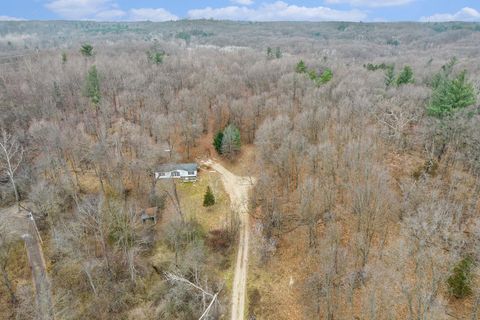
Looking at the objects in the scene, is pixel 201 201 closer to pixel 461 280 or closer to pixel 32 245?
pixel 32 245

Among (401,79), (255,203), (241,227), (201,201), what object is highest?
(401,79)

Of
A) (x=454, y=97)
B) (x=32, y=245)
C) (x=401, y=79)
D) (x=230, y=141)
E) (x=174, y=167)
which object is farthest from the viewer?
(x=401, y=79)

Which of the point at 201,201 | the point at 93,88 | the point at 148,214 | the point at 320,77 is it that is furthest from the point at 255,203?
the point at 93,88

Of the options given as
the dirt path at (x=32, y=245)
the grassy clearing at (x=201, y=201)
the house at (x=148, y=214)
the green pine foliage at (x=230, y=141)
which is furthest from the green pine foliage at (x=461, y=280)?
the green pine foliage at (x=230, y=141)

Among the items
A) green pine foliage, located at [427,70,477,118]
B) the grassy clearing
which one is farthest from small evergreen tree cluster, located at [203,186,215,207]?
green pine foliage, located at [427,70,477,118]

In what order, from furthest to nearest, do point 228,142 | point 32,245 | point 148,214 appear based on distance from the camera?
point 228,142 < point 148,214 < point 32,245

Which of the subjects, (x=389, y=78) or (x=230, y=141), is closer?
(x=230, y=141)

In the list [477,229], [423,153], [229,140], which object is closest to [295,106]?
[229,140]

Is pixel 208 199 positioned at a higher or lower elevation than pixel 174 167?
lower

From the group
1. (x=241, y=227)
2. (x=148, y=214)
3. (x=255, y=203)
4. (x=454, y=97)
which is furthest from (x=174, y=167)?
(x=454, y=97)

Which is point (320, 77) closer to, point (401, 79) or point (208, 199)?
point (401, 79)
